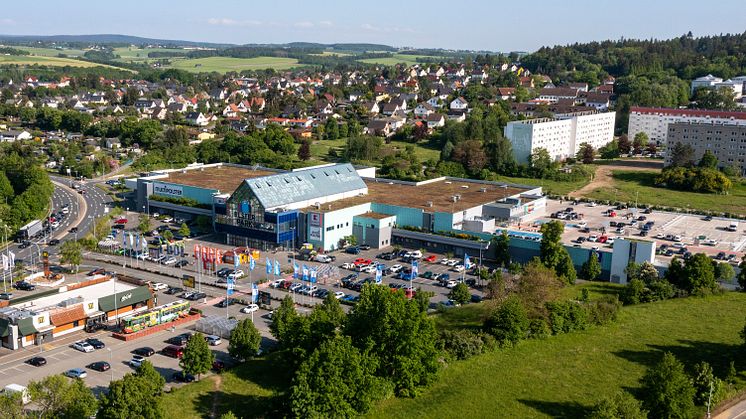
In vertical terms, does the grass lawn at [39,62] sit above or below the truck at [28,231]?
above

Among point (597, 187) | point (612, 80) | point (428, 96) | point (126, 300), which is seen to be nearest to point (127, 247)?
point (126, 300)

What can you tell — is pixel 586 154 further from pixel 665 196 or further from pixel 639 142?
pixel 665 196

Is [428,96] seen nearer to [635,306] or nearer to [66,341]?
[635,306]

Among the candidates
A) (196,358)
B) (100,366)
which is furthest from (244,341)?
(100,366)

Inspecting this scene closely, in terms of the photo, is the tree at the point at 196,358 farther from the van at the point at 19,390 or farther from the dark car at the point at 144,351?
the van at the point at 19,390

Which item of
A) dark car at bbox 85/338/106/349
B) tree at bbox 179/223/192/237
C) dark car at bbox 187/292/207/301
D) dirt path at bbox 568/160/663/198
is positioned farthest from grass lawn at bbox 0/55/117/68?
dark car at bbox 85/338/106/349

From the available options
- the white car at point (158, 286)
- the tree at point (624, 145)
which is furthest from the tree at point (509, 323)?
the tree at point (624, 145)
